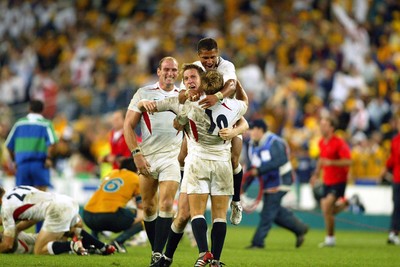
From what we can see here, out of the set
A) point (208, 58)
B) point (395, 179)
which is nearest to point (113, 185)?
point (208, 58)

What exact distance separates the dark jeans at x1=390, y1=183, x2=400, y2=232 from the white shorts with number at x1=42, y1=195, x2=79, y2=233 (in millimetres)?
7306

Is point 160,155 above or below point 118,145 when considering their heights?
above

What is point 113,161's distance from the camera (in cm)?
1602

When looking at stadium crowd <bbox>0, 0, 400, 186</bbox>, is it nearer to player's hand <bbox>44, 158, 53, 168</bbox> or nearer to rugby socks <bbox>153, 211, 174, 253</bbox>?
player's hand <bbox>44, 158, 53, 168</bbox>

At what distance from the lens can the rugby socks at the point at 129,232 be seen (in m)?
14.3

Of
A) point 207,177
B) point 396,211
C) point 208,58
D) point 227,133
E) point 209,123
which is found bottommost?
point 396,211

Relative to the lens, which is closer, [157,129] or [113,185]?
[157,129]

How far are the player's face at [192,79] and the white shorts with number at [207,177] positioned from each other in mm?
782

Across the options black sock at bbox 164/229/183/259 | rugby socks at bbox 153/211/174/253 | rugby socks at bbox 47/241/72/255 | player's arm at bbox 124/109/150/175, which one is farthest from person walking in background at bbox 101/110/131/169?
black sock at bbox 164/229/183/259

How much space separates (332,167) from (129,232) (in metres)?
4.69

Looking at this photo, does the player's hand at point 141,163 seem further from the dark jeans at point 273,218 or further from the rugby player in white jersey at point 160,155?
the dark jeans at point 273,218

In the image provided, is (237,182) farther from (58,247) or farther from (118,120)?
(118,120)

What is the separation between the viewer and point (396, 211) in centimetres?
1812

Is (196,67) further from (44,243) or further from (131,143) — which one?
(44,243)
